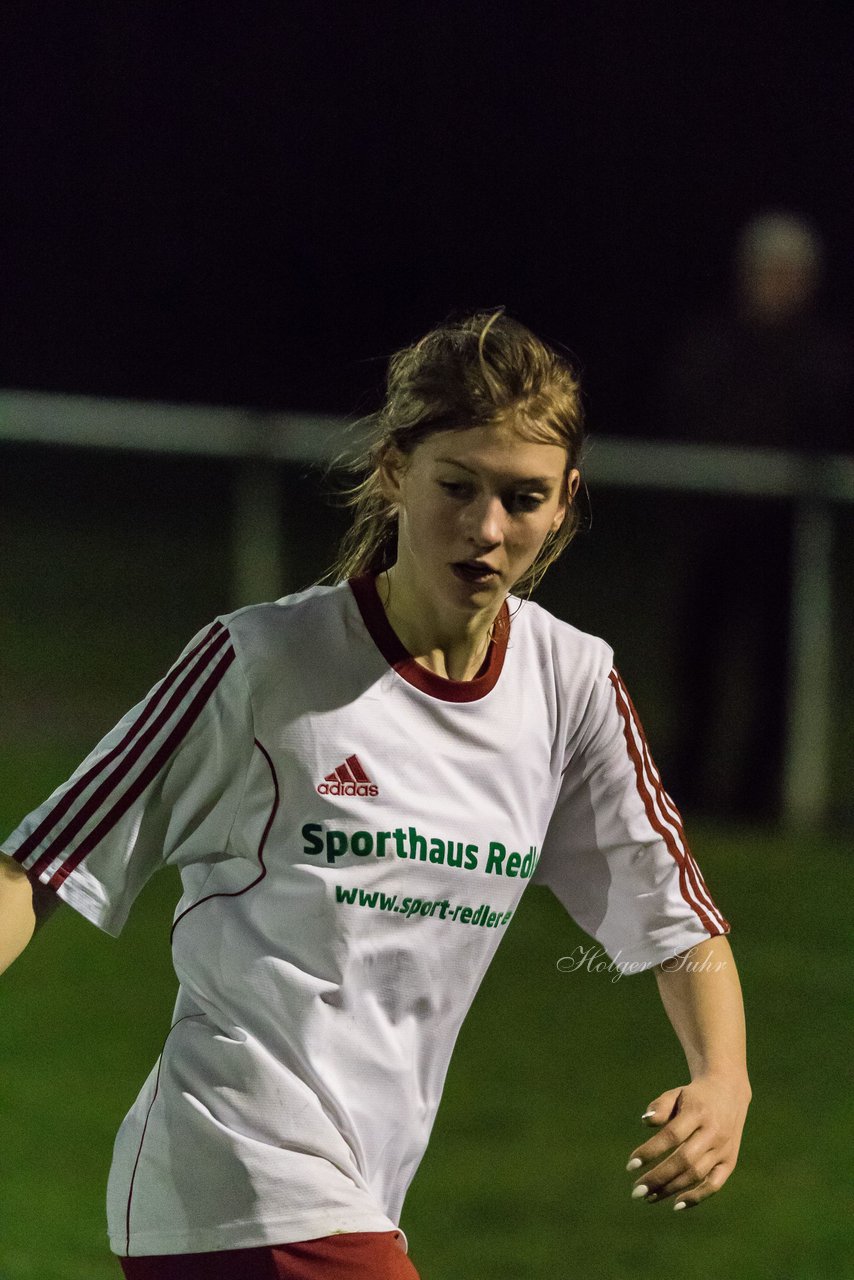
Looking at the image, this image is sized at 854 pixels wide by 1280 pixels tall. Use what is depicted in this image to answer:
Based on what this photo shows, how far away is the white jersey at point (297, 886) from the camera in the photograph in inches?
107

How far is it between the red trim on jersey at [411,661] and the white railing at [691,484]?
20.0 feet

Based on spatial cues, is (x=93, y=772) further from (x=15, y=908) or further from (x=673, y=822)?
(x=673, y=822)

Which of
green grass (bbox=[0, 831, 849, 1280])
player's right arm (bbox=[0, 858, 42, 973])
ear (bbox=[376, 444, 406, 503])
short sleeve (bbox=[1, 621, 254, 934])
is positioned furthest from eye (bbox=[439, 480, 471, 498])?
green grass (bbox=[0, 831, 849, 1280])

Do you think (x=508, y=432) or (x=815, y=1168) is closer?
(x=508, y=432)

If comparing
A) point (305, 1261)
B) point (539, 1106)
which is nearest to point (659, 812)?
point (305, 1261)

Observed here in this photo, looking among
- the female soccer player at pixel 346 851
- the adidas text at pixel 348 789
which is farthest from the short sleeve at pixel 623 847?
the adidas text at pixel 348 789

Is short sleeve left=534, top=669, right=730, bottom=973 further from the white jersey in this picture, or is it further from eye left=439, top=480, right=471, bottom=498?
eye left=439, top=480, right=471, bottom=498

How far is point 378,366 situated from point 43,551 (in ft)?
25.8

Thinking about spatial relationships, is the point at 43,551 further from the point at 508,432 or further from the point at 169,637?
the point at 508,432

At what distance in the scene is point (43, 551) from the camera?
12.8m

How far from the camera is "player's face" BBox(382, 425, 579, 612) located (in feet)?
9.07

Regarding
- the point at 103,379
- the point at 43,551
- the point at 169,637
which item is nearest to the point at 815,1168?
the point at 169,637

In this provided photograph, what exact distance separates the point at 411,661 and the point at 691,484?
6.56m

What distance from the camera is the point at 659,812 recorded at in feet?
10.3
